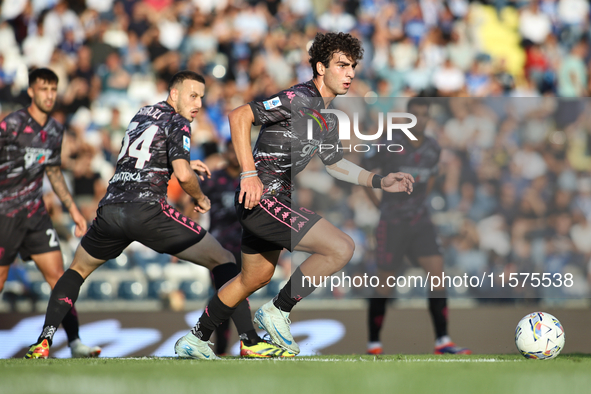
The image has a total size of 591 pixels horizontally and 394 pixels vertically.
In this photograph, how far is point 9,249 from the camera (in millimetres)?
6121

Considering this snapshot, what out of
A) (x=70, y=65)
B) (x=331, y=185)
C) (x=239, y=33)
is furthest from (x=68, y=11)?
(x=331, y=185)

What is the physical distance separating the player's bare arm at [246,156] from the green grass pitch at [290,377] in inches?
44.9

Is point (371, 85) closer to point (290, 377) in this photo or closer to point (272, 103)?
point (272, 103)

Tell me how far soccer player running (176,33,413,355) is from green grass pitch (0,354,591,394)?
1.59ft

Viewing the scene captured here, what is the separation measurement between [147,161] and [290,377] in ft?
7.63

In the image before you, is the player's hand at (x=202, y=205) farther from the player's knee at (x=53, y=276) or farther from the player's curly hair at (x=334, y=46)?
the player's knee at (x=53, y=276)

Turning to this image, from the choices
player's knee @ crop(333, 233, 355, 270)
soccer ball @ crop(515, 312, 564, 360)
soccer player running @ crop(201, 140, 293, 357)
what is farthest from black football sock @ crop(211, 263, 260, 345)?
soccer ball @ crop(515, 312, 564, 360)

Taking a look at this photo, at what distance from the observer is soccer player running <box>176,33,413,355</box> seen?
4.66 m

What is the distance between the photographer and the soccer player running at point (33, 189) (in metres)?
6.13

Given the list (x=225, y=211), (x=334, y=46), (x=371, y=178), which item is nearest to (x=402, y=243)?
(x=225, y=211)

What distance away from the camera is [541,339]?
5105mm

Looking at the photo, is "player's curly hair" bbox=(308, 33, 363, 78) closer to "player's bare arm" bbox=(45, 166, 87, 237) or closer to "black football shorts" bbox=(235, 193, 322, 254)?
"black football shorts" bbox=(235, 193, 322, 254)

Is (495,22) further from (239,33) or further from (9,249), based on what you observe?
(9,249)

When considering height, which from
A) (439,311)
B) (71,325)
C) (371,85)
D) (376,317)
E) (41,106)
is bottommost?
(376,317)
